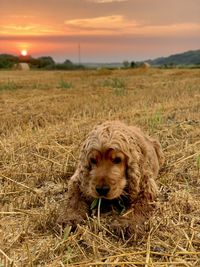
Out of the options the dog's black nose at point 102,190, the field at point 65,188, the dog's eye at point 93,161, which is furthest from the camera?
the dog's eye at point 93,161

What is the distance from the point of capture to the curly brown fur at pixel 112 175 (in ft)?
15.1

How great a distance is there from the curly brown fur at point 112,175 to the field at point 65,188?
0.16 meters

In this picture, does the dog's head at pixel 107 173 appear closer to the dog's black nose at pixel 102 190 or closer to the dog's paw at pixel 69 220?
the dog's black nose at pixel 102 190

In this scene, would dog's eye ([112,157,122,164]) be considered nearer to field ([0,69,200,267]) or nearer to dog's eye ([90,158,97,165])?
dog's eye ([90,158,97,165])

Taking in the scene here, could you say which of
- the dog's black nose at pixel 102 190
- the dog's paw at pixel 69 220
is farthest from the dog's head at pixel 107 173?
the dog's paw at pixel 69 220

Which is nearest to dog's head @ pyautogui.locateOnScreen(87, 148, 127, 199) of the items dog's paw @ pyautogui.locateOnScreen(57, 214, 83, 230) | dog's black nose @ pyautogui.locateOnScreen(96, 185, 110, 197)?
dog's black nose @ pyautogui.locateOnScreen(96, 185, 110, 197)

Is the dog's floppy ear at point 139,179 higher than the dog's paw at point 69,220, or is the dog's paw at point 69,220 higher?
the dog's floppy ear at point 139,179

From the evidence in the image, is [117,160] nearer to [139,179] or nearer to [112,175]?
[112,175]

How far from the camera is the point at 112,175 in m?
4.59

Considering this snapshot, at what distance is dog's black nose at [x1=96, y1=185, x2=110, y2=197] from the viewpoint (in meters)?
4.51

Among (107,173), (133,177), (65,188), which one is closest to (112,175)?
(107,173)

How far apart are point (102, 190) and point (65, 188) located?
1416 millimetres

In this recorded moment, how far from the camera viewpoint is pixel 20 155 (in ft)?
23.2

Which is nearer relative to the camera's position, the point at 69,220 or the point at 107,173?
the point at 107,173
